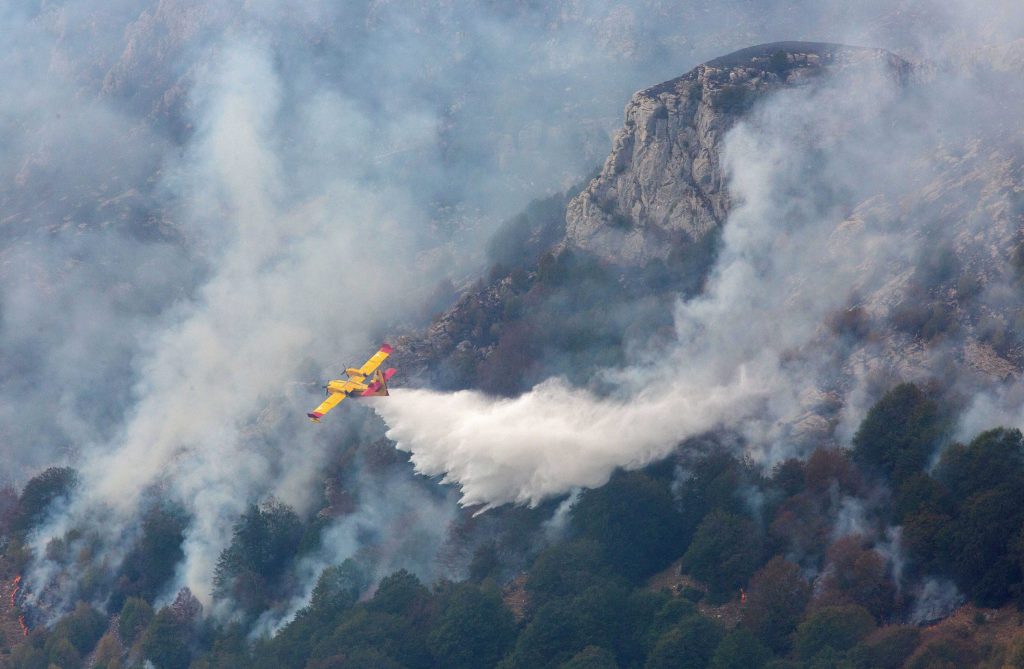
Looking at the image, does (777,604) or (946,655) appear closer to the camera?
(946,655)

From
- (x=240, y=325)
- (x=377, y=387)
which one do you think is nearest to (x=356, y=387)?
(x=377, y=387)

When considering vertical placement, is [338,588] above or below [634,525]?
above

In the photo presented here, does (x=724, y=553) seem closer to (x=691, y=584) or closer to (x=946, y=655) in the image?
(x=691, y=584)

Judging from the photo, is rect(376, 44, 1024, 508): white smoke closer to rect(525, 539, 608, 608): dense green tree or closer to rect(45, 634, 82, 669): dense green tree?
rect(525, 539, 608, 608): dense green tree

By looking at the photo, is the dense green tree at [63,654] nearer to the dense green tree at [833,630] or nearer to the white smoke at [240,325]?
the white smoke at [240,325]

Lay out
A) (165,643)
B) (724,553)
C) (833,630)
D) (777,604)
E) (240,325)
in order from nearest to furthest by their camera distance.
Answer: (833,630), (777,604), (724,553), (165,643), (240,325)

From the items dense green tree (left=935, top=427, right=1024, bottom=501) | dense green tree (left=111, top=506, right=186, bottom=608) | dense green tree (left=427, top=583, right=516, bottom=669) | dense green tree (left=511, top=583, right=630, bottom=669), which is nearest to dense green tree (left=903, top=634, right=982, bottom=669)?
dense green tree (left=935, top=427, right=1024, bottom=501)

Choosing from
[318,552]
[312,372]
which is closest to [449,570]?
[318,552]

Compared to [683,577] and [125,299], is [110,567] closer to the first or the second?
[125,299]
